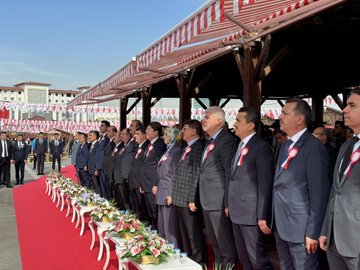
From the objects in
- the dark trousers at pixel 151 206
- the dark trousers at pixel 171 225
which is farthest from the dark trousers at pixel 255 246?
the dark trousers at pixel 151 206

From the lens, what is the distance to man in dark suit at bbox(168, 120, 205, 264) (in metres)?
4.21

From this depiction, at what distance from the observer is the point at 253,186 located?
3.27 m


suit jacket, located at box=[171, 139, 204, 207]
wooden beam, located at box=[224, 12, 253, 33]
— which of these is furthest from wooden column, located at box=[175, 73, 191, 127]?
wooden beam, located at box=[224, 12, 253, 33]

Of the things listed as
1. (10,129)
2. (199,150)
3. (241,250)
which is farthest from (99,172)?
(10,129)

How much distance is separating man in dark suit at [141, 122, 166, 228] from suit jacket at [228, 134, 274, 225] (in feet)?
7.04

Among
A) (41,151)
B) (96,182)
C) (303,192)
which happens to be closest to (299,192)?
(303,192)

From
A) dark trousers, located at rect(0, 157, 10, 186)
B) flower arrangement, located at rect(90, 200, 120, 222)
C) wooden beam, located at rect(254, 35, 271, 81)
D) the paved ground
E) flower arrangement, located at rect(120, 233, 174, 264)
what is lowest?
the paved ground

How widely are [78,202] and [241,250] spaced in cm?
383

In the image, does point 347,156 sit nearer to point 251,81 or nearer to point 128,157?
point 251,81

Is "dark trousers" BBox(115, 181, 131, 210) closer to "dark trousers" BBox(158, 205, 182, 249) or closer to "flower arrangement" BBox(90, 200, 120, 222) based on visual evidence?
"flower arrangement" BBox(90, 200, 120, 222)

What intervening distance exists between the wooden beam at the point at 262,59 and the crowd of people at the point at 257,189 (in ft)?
2.42

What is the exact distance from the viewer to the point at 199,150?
430 cm

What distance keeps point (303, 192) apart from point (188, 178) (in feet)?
5.52

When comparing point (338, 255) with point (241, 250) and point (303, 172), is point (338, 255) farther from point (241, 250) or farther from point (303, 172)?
point (241, 250)
